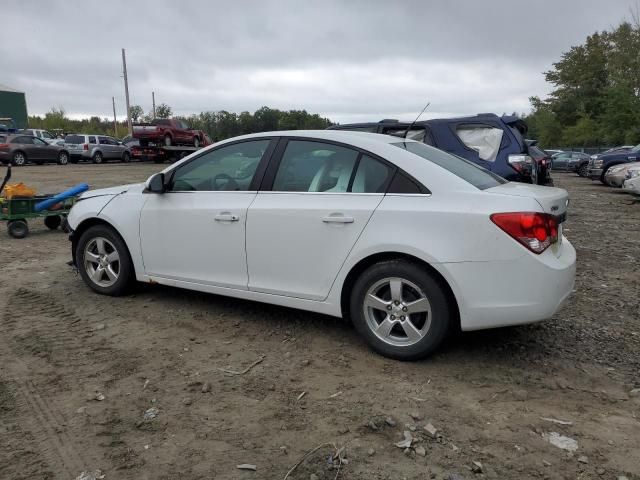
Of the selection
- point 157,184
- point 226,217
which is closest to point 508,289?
point 226,217

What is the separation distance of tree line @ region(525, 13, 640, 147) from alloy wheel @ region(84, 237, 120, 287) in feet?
159

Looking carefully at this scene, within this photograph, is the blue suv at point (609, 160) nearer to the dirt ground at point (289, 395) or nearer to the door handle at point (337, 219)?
the dirt ground at point (289, 395)

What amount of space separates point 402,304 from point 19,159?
27.3 metres

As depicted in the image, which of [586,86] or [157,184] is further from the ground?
[586,86]

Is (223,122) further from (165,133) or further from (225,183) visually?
(225,183)

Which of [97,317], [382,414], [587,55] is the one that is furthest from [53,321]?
[587,55]

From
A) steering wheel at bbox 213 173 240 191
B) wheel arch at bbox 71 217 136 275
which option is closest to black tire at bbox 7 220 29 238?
wheel arch at bbox 71 217 136 275

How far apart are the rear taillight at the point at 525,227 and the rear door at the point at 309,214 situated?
847 millimetres

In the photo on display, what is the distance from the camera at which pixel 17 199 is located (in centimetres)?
816

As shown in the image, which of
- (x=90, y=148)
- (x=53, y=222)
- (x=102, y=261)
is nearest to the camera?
(x=102, y=261)

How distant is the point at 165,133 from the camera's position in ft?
92.9

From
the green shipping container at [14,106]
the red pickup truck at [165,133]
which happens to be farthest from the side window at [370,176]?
the green shipping container at [14,106]

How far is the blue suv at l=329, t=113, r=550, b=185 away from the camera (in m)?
7.60

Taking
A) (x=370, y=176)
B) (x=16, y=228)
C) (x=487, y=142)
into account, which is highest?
(x=487, y=142)
